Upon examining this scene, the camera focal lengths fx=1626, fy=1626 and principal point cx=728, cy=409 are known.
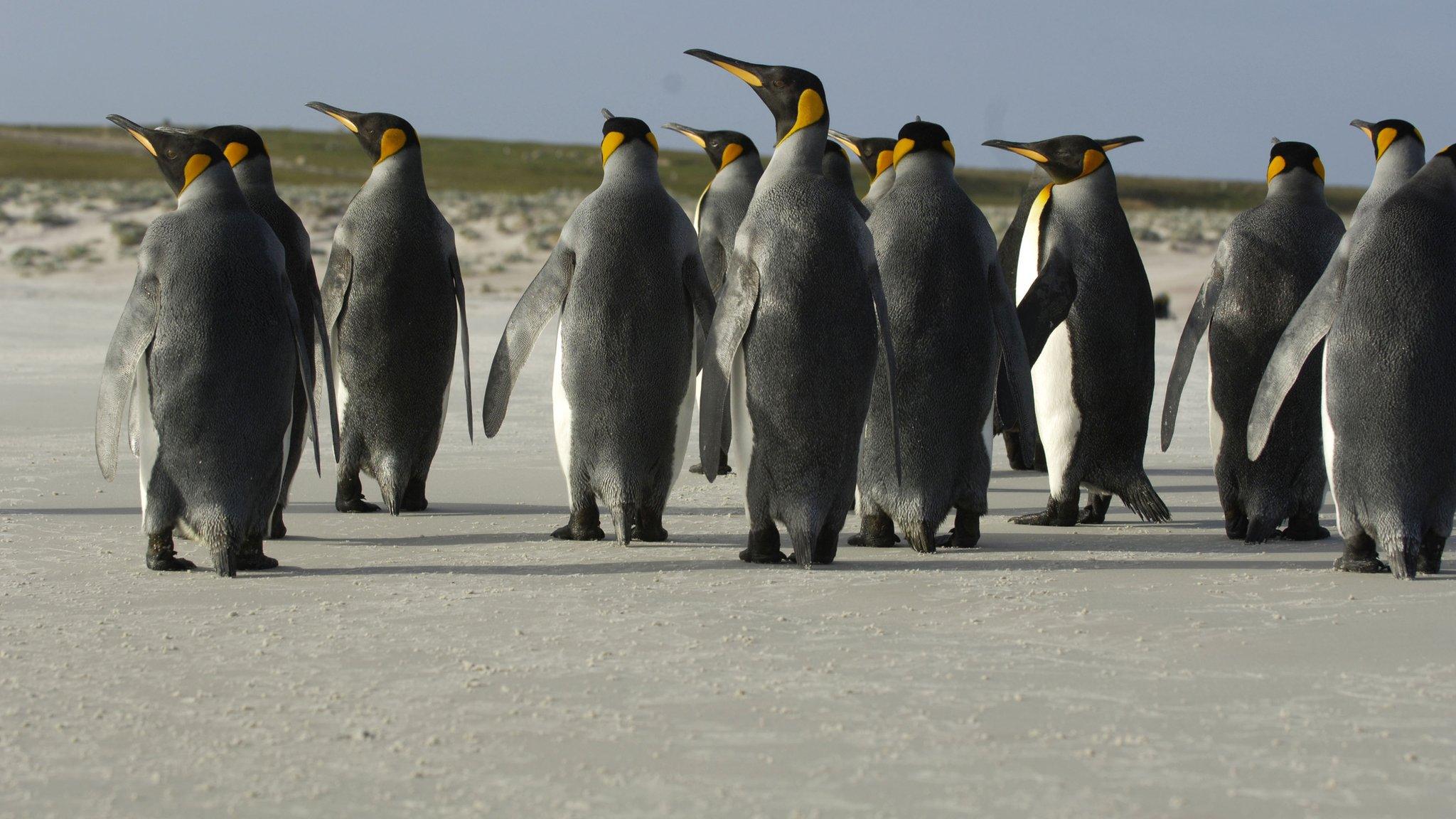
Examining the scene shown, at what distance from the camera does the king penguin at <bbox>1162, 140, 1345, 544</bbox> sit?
239 inches

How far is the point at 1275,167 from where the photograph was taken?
6.46 meters

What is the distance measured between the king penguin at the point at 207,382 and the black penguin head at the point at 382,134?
154 cm

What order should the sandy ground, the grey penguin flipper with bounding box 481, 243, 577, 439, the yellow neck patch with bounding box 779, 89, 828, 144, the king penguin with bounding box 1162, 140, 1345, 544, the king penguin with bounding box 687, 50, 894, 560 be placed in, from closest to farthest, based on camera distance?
the sandy ground
the king penguin with bounding box 687, 50, 894, 560
the yellow neck patch with bounding box 779, 89, 828, 144
the grey penguin flipper with bounding box 481, 243, 577, 439
the king penguin with bounding box 1162, 140, 1345, 544

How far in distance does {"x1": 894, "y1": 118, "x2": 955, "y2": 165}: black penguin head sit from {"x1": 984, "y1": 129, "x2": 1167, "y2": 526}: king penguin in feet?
2.38

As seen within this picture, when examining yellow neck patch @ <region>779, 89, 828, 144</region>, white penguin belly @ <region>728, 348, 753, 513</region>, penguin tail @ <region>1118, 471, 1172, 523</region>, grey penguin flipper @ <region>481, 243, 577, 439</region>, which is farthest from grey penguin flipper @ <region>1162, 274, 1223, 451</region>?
grey penguin flipper @ <region>481, 243, 577, 439</region>

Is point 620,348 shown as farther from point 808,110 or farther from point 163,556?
point 163,556

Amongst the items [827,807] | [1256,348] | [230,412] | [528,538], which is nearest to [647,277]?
[528,538]

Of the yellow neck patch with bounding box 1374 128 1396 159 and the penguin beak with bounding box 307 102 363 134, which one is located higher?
the yellow neck patch with bounding box 1374 128 1396 159

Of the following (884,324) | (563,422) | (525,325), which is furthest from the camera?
(525,325)

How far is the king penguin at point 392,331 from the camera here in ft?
21.5

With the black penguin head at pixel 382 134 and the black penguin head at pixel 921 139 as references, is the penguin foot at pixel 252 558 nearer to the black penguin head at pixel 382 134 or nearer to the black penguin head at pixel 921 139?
the black penguin head at pixel 382 134

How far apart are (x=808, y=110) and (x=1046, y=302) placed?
1.39 meters

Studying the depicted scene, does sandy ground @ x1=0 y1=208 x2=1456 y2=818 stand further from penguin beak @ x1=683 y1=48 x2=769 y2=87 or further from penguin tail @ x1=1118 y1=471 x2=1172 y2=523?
penguin beak @ x1=683 y1=48 x2=769 y2=87

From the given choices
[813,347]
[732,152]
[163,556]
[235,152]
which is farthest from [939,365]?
[235,152]
